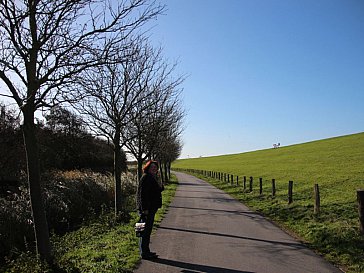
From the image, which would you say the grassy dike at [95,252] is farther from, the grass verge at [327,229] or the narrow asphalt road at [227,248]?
the grass verge at [327,229]

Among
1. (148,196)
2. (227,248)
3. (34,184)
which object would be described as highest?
(34,184)

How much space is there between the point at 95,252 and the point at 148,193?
1.64 metres

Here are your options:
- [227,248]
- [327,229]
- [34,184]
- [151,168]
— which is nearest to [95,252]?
[151,168]

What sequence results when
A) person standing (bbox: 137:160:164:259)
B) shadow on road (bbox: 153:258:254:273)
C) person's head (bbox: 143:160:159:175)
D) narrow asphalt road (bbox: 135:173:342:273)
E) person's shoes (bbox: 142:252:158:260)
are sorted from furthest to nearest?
person's head (bbox: 143:160:159:175) < person standing (bbox: 137:160:164:259) < person's shoes (bbox: 142:252:158:260) < narrow asphalt road (bbox: 135:173:342:273) < shadow on road (bbox: 153:258:254:273)

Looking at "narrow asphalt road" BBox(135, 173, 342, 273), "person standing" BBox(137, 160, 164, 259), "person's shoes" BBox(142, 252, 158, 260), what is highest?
"person standing" BBox(137, 160, 164, 259)

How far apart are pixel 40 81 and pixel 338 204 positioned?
11.1m

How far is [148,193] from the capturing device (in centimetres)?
755

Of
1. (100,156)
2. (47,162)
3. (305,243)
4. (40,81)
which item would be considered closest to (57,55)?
(40,81)

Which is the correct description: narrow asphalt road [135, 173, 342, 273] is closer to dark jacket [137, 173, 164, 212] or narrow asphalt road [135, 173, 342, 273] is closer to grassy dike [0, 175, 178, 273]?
grassy dike [0, 175, 178, 273]

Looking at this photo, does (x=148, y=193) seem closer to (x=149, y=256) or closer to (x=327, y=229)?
(x=149, y=256)

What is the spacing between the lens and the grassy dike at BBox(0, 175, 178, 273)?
630 centimetres

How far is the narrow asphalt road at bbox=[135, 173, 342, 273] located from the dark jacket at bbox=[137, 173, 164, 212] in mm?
967

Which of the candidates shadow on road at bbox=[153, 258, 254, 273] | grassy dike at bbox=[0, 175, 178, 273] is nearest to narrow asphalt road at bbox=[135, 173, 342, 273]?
shadow on road at bbox=[153, 258, 254, 273]

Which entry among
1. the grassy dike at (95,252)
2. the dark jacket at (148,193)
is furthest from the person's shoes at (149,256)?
the dark jacket at (148,193)
